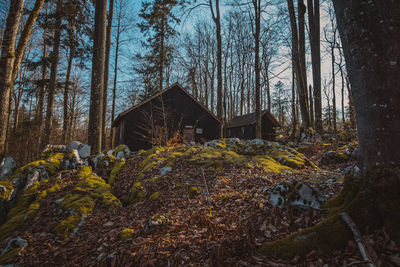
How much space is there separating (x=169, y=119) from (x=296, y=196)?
14211 mm

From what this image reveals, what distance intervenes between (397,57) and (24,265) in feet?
17.0

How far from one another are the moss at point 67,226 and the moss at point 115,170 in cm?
230

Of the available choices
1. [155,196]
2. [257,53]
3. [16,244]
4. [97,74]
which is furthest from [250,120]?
[16,244]

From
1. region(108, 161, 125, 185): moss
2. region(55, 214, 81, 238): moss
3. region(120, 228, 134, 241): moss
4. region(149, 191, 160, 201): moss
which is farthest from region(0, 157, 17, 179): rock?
region(120, 228, 134, 241): moss

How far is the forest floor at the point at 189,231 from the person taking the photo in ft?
6.43

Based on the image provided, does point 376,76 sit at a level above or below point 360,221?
above

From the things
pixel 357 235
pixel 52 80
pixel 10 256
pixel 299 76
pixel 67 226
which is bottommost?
pixel 10 256

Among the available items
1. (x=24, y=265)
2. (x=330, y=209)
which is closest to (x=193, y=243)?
(x=330, y=209)

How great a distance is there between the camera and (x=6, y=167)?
6.33 m

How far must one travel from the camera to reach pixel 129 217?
3.78 meters

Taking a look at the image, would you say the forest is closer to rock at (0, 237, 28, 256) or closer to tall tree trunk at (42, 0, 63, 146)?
→ rock at (0, 237, 28, 256)

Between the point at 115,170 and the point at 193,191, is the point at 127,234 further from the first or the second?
the point at 115,170

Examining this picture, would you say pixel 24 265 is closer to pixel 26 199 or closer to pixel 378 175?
pixel 26 199

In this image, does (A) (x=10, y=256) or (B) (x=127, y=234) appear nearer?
(A) (x=10, y=256)
